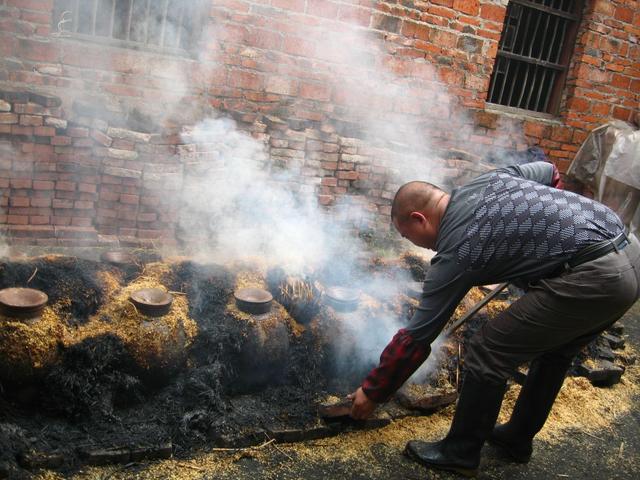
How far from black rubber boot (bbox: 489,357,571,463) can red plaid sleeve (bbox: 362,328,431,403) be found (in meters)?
1.00

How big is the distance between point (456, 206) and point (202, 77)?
330 cm

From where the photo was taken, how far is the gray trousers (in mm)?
3059

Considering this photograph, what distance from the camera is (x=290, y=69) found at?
5.91 m

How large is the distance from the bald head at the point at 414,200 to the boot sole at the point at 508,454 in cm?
171

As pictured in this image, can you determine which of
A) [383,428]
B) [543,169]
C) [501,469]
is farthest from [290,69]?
[501,469]

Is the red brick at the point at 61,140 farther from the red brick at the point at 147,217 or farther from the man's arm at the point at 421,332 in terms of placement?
the man's arm at the point at 421,332

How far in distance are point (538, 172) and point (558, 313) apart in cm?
125

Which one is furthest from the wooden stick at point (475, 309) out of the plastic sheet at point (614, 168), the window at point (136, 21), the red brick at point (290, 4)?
the plastic sheet at point (614, 168)

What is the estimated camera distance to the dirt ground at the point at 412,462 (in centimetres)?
317

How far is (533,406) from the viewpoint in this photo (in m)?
3.70

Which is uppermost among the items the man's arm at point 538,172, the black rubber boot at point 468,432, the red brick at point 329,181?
the man's arm at point 538,172

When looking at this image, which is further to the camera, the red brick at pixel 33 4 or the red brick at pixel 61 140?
the red brick at pixel 61 140

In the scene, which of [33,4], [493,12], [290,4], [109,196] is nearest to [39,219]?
[109,196]

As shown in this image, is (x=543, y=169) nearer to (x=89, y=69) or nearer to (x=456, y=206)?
(x=456, y=206)
